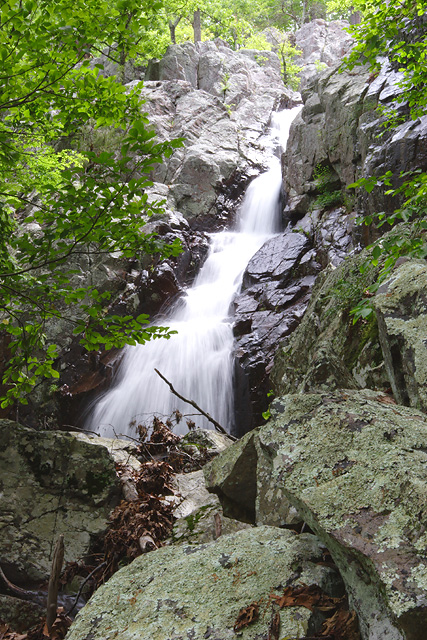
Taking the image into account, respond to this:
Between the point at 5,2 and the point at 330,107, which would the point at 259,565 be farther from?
the point at 330,107

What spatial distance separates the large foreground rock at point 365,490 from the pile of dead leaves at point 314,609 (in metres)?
0.06

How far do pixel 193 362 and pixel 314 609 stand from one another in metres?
9.55

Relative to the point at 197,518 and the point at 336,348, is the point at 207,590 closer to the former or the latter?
the point at 197,518

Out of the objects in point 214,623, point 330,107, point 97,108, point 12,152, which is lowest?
point 214,623

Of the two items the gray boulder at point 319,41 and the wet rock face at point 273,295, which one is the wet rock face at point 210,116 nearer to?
the wet rock face at point 273,295

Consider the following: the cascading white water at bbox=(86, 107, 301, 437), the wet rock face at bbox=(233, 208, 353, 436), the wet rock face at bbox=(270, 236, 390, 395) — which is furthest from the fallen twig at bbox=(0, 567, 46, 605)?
the wet rock face at bbox=(233, 208, 353, 436)

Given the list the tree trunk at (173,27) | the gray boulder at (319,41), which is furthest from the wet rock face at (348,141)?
the gray boulder at (319,41)

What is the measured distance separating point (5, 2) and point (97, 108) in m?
0.89

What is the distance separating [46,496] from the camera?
13.1 ft

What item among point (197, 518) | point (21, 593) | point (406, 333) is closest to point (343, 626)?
point (406, 333)

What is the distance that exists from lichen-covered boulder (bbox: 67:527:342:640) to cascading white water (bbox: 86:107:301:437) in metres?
6.75

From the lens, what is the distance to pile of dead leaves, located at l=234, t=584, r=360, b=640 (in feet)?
4.42

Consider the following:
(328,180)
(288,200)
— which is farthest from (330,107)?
(288,200)

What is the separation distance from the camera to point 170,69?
2194 cm
